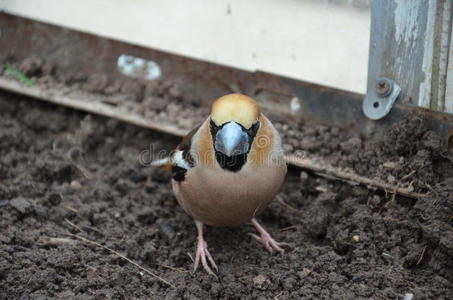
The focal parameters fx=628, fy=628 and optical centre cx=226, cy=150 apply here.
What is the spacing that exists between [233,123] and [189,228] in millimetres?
1090

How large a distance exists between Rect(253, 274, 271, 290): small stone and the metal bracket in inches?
54.2

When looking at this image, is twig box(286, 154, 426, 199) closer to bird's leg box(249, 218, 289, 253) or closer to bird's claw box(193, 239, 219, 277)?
bird's leg box(249, 218, 289, 253)

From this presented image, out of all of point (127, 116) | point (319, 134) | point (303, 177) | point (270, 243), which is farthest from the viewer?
point (127, 116)

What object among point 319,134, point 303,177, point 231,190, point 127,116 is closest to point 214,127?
point 231,190

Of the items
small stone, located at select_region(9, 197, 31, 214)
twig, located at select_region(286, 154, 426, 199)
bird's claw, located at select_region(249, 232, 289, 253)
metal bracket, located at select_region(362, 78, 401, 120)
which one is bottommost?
small stone, located at select_region(9, 197, 31, 214)

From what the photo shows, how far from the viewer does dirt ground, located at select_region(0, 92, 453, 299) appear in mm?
3533

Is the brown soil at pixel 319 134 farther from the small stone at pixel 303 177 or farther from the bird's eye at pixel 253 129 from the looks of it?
the bird's eye at pixel 253 129

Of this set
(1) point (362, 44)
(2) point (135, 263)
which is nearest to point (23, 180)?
(2) point (135, 263)

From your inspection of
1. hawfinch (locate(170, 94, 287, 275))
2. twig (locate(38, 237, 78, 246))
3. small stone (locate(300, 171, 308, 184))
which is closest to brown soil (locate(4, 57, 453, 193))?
small stone (locate(300, 171, 308, 184))

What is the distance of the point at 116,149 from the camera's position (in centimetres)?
505

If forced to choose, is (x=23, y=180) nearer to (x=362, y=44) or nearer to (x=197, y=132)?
(x=197, y=132)

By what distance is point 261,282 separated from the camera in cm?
368

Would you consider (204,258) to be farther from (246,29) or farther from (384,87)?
(246,29)

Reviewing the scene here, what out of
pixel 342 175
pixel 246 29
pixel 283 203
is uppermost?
pixel 246 29
